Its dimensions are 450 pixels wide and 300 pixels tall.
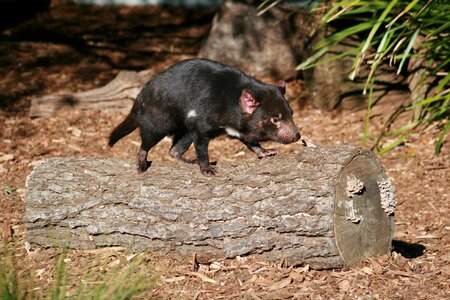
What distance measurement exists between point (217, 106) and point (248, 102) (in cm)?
20

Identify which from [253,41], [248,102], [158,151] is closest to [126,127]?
[248,102]

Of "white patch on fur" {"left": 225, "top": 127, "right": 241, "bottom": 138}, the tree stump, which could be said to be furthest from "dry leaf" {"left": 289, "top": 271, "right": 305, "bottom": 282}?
the tree stump

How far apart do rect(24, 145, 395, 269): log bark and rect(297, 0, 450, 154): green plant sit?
1.48 m

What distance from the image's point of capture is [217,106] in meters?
4.35

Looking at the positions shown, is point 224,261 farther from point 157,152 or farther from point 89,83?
point 89,83

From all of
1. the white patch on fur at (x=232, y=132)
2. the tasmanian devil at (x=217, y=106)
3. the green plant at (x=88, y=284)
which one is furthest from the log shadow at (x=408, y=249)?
the green plant at (x=88, y=284)

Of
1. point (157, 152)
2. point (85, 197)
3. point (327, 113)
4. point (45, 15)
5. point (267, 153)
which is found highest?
point (267, 153)

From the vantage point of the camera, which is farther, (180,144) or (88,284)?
(180,144)

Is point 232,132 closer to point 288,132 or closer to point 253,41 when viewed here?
point 288,132

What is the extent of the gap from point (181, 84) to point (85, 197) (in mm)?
930

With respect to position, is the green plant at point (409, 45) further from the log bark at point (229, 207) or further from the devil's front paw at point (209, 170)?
the devil's front paw at point (209, 170)

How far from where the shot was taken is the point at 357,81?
21.5 feet

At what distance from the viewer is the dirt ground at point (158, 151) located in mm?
3762

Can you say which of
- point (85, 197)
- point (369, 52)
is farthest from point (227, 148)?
point (85, 197)
